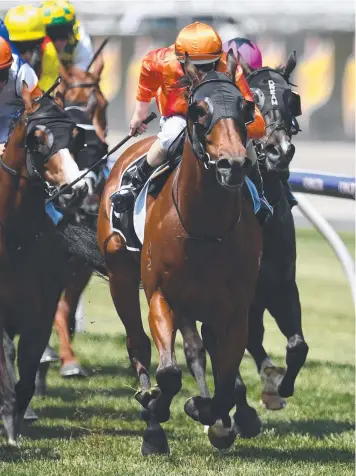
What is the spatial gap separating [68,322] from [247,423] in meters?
2.26

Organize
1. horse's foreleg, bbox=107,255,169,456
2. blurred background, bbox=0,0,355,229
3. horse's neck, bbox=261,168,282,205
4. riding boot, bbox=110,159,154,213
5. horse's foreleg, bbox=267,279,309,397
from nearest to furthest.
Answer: riding boot, bbox=110,159,154,213
horse's neck, bbox=261,168,282,205
horse's foreleg, bbox=267,279,309,397
horse's foreleg, bbox=107,255,169,456
blurred background, bbox=0,0,355,229

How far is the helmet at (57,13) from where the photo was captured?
8469mm

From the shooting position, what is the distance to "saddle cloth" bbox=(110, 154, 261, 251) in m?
6.33

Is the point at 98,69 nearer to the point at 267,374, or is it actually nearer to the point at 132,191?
the point at 132,191

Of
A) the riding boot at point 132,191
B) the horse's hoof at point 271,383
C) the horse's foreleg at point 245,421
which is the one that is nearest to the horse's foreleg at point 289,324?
the horse's foreleg at point 245,421

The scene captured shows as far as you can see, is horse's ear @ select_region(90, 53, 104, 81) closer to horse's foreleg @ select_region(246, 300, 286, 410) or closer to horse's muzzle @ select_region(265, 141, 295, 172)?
horse's foreleg @ select_region(246, 300, 286, 410)

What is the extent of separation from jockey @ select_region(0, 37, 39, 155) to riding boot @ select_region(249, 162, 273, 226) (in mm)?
1187

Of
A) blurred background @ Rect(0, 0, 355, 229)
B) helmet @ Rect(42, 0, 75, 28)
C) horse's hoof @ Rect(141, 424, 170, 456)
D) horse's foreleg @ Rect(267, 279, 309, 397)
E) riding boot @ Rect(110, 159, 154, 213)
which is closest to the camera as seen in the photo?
horse's hoof @ Rect(141, 424, 170, 456)

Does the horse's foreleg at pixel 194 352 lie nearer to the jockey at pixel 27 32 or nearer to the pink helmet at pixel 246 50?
the pink helmet at pixel 246 50

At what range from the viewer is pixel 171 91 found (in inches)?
254

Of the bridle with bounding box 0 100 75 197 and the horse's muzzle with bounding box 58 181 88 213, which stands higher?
the bridle with bounding box 0 100 75 197

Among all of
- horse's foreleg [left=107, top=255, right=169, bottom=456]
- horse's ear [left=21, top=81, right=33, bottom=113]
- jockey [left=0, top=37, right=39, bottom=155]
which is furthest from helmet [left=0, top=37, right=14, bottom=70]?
horse's foreleg [left=107, top=255, right=169, bottom=456]

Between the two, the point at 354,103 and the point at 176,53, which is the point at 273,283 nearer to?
the point at 176,53

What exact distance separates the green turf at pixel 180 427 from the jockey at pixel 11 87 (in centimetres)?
160
